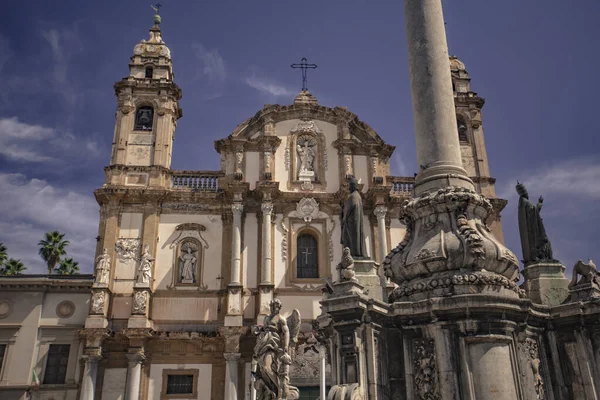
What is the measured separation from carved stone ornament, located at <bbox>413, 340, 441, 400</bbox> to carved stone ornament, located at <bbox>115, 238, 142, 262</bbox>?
57.9 feet

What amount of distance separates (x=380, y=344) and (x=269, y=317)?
219cm

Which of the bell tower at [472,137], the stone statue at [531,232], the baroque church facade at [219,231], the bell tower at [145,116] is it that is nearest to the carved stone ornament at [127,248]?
the baroque church facade at [219,231]

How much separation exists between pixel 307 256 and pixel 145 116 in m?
10.6

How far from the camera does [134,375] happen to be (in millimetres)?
21406

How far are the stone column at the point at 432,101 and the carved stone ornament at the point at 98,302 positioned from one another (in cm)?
1609

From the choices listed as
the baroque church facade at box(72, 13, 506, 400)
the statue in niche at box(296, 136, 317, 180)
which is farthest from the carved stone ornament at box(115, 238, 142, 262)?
the statue in niche at box(296, 136, 317, 180)

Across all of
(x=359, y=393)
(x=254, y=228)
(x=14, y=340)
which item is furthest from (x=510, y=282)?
(x=14, y=340)

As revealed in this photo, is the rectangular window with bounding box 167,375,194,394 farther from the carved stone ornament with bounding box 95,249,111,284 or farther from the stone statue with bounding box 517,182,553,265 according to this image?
the stone statue with bounding box 517,182,553,265

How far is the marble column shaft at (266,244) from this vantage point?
23.2 m

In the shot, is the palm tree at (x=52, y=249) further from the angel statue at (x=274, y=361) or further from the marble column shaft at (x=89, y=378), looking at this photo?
the angel statue at (x=274, y=361)

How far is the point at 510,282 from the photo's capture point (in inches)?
347

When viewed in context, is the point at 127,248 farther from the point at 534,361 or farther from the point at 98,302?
the point at 534,361

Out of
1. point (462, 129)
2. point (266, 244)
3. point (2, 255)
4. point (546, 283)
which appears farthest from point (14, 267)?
point (546, 283)

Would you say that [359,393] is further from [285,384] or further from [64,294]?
[64,294]
